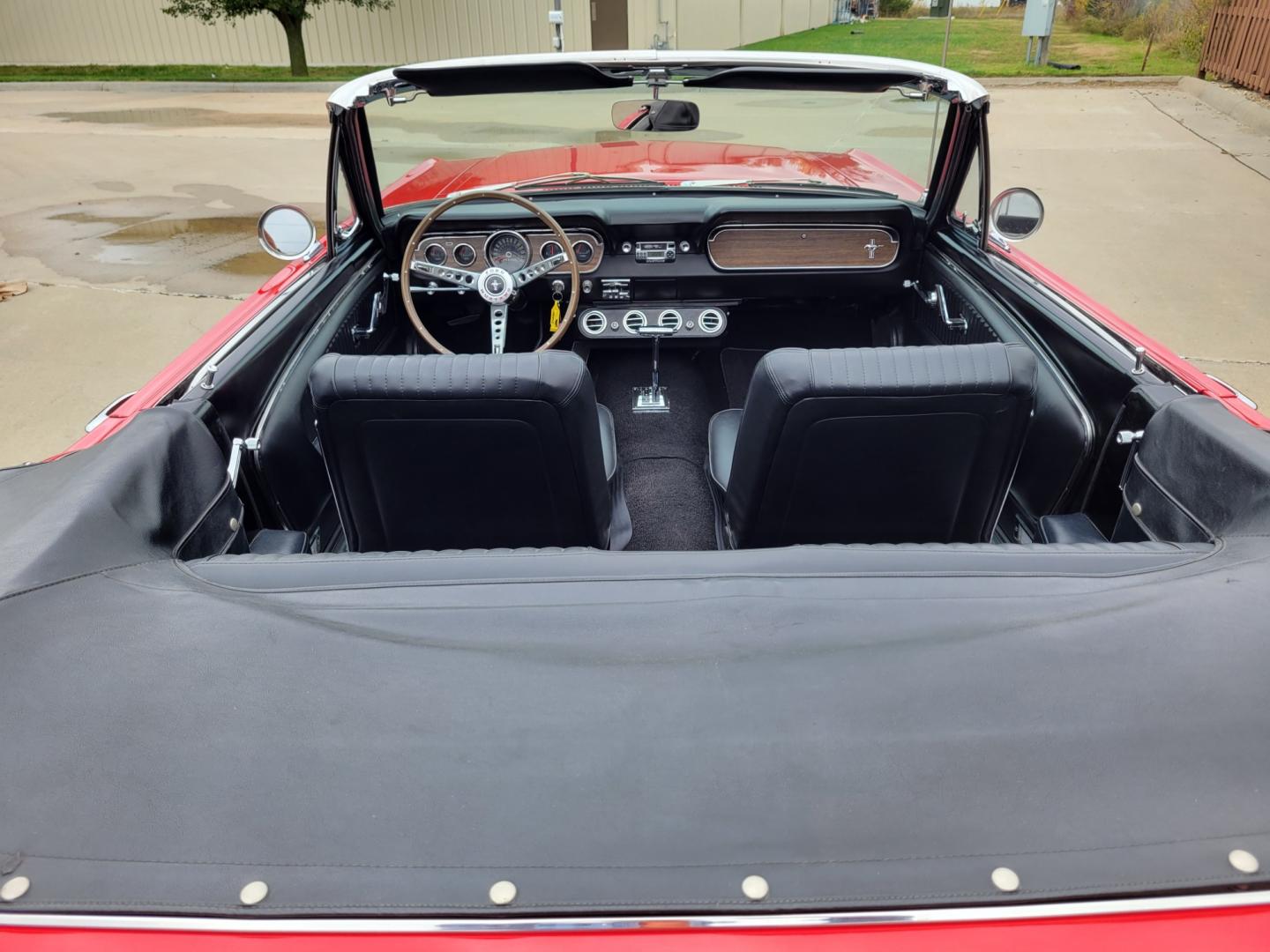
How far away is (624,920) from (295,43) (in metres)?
20.7

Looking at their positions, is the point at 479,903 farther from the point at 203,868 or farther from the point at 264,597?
the point at 264,597

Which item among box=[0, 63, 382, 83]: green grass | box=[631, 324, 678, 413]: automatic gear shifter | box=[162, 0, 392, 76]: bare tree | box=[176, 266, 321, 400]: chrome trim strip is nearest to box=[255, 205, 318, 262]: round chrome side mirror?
box=[176, 266, 321, 400]: chrome trim strip

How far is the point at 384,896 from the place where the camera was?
769 millimetres

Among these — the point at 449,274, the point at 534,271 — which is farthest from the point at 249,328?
the point at 534,271

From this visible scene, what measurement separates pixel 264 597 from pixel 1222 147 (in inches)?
485

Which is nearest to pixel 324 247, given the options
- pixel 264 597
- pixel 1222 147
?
pixel 264 597

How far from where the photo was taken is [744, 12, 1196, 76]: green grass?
17141mm

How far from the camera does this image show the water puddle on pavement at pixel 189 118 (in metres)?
12.5

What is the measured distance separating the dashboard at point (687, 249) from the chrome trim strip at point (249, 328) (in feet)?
2.36

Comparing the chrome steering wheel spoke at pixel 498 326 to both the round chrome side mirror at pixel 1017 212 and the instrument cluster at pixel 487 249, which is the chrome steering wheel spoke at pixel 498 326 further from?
the round chrome side mirror at pixel 1017 212

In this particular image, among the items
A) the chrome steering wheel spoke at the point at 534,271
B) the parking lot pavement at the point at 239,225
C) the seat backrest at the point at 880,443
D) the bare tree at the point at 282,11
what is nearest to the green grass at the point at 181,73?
the bare tree at the point at 282,11

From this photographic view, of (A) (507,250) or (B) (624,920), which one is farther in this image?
(A) (507,250)

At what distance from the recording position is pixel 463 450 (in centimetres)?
167

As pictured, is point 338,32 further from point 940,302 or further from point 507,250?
point 940,302
